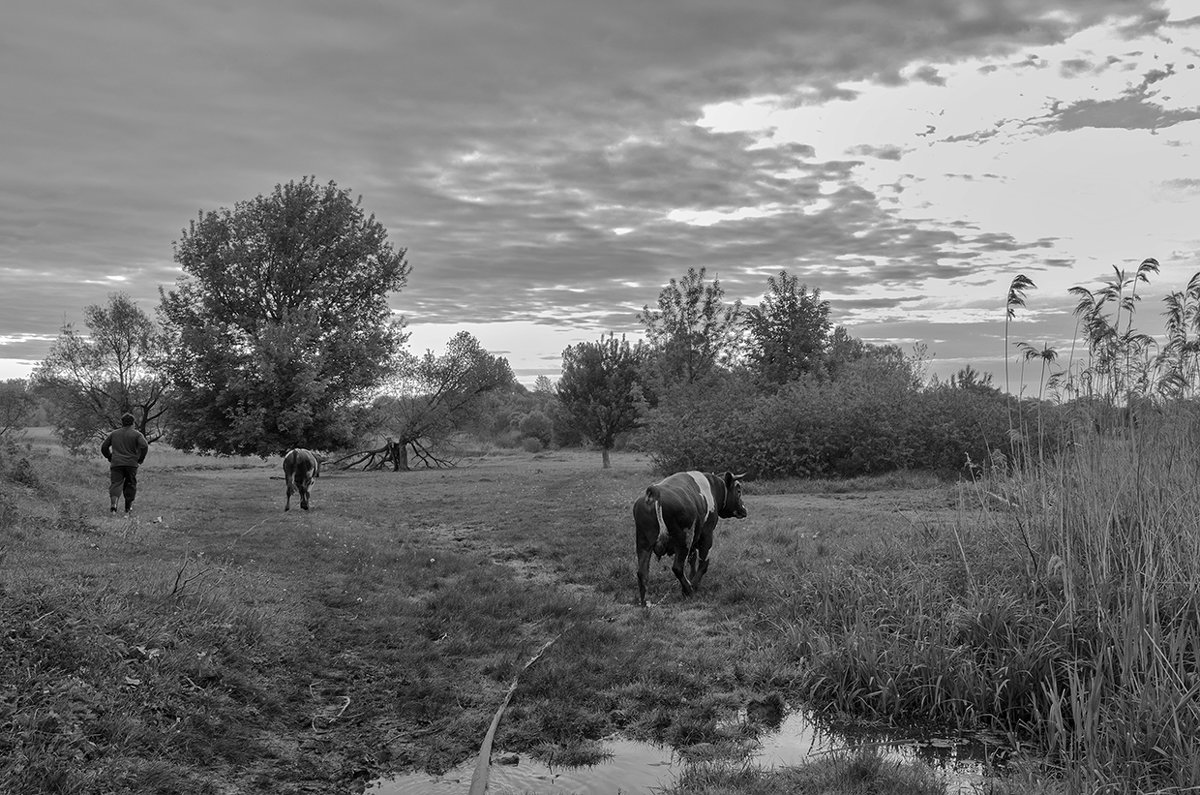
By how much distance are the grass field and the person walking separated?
381 cm

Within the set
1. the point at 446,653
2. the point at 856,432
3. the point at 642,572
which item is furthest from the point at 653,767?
the point at 856,432

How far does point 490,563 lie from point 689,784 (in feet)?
26.5

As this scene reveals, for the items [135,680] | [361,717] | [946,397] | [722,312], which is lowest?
[361,717]

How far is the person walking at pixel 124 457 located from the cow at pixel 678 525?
38.5ft

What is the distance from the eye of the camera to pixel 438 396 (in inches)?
2140

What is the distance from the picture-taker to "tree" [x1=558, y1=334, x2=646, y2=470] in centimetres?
4453

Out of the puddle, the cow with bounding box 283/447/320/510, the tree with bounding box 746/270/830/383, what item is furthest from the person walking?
the tree with bounding box 746/270/830/383

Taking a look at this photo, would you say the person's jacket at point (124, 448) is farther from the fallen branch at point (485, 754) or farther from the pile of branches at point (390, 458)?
the pile of branches at point (390, 458)

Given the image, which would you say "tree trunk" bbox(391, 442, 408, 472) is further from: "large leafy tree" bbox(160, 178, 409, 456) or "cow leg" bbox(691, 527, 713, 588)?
"cow leg" bbox(691, 527, 713, 588)

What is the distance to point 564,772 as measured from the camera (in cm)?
509

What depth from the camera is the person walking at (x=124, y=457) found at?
52.0 ft

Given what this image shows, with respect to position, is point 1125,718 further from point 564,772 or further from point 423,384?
point 423,384

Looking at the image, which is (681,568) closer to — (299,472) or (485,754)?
(485,754)

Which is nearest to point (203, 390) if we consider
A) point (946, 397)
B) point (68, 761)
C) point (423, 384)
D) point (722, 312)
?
point (423, 384)
